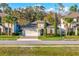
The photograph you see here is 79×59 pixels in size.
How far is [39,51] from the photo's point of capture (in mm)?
6551

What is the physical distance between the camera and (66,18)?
21.6ft

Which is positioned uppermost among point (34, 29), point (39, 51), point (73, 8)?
point (73, 8)

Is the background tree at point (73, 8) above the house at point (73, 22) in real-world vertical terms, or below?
above

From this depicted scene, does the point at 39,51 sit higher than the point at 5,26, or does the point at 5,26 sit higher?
the point at 5,26

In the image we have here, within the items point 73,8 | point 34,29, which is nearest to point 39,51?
point 34,29

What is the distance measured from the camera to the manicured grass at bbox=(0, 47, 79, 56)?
653 centimetres

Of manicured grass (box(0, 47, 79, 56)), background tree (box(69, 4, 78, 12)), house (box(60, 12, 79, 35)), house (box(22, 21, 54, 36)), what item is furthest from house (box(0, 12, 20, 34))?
background tree (box(69, 4, 78, 12))

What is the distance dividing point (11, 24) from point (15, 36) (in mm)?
160

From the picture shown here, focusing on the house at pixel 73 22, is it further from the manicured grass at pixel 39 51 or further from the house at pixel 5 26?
the house at pixel 5 26

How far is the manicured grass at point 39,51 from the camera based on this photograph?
653cm

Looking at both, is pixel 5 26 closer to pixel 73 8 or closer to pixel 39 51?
pixel 39 51

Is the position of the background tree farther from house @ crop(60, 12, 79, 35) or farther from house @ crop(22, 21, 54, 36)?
house @ crop(22, 21, 54, 36)

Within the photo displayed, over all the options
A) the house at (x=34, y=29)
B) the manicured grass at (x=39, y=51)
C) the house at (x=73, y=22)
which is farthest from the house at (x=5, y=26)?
the house at (x=73, y=22)

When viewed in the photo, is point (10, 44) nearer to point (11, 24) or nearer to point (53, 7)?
point (11, 24)
